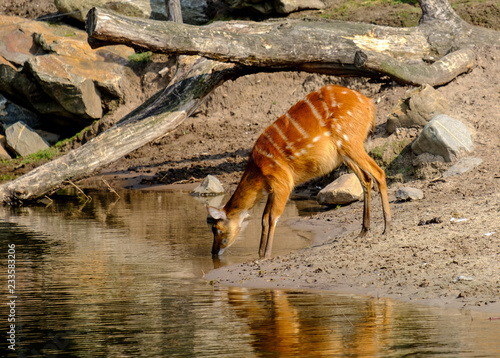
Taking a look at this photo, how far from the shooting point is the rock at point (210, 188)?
39.4 feet

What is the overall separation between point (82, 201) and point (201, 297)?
Result: 273 inches

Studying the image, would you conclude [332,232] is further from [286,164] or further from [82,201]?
[82,201]

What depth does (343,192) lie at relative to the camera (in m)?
9.91

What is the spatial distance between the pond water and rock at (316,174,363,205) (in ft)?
5.42

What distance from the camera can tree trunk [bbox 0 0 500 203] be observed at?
10.5 meters

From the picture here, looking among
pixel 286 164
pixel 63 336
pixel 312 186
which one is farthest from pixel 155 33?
pixel 63 336

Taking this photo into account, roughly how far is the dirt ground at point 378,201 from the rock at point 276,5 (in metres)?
1.36

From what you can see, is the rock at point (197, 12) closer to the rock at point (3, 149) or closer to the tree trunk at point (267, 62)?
the rock at point (3, 149)

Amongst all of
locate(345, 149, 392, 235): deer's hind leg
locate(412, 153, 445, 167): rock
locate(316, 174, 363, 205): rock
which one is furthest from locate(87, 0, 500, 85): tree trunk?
locate(345, 149, 392, 235): deer's hind leg

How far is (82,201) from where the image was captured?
12.2 metres

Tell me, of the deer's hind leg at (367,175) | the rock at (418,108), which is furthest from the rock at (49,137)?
the deer's hind leg at (367,175)

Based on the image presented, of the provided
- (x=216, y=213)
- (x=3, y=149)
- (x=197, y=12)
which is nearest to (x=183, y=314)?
(x=216, y=213)

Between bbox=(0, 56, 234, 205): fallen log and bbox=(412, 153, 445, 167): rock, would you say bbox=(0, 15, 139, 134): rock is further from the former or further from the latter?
bbox=(412, 153, 445, 167): rock

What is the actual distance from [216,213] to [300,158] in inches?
43.0
